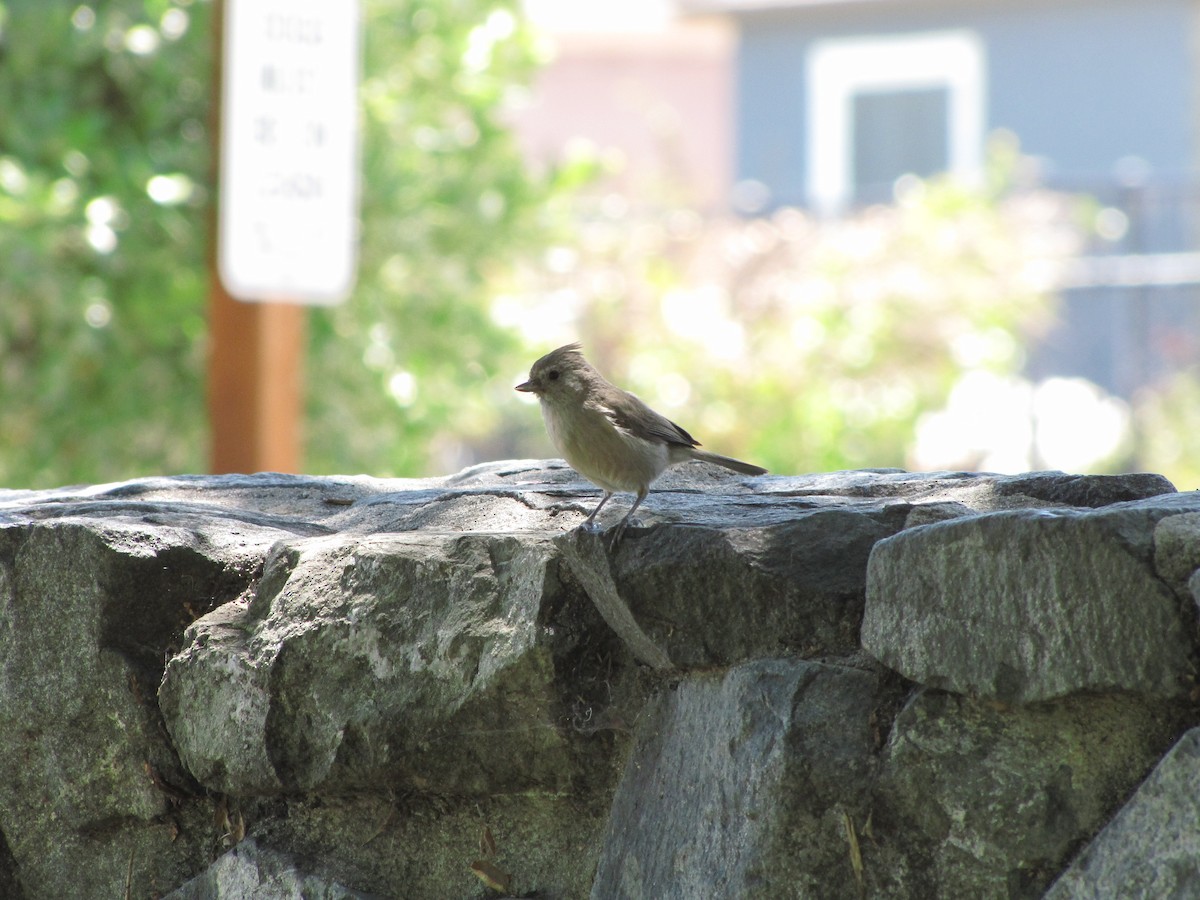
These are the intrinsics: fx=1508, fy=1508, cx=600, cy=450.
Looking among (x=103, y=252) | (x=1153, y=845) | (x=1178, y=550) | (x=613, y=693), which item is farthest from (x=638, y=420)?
(x=103, y=252)

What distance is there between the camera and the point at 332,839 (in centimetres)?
239

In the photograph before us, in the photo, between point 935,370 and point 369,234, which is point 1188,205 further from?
point 369,234

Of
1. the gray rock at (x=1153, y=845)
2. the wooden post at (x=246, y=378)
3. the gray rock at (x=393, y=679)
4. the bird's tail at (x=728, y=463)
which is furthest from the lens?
the wooden post at (x=246, y=378)

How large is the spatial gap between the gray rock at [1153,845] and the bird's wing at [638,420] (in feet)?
3.83

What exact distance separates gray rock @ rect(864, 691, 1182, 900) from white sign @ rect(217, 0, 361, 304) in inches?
129

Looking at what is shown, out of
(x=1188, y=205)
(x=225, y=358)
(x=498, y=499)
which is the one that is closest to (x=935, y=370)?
(x=1188, y=205)

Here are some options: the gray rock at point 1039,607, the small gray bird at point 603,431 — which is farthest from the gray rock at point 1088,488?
the small gray bird at point 603,431

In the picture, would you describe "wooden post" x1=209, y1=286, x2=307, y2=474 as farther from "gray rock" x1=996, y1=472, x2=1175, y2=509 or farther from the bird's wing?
"gray rock" x1=996, y1=472, x2=1175, y2=509

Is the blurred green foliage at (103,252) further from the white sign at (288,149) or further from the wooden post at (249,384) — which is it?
the white sign at (288,149)

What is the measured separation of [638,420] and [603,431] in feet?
0.31

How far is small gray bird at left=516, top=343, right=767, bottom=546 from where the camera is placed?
2.63m

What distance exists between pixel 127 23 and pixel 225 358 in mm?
1533

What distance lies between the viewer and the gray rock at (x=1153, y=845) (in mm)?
1662

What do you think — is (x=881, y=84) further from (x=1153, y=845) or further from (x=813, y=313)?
(x=1153, y=845)
